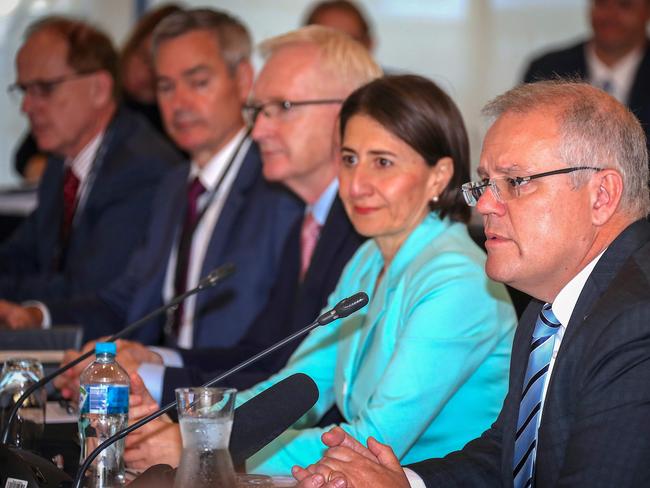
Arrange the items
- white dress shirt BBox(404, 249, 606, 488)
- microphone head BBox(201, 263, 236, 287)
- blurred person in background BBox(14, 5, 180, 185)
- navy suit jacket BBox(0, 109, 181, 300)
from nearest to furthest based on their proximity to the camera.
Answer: white dress shirt BBox(404, 249, 606, 488), microphone head BBox(201, 263, 236, 287), navy suit jacket BBox(0, 109, 181, 300), blurred person in background BBox(14, 5, 180, 185)

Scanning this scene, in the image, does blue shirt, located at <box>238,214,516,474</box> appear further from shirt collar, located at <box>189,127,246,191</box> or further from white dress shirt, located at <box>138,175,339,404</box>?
shirt collar, located at <box>189,127,246,191</box>

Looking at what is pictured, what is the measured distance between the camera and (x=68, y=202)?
14.0ft

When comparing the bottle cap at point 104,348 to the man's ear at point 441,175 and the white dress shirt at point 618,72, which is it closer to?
the man's ear at point 441,175

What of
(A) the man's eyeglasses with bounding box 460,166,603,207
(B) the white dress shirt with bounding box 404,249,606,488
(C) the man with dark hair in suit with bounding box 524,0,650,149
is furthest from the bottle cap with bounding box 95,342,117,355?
(C) the man with dark hair in suit with bounding box 524,0,650,149

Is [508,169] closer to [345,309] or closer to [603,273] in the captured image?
[603,273]

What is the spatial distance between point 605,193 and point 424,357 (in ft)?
1.76

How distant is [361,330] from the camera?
98.6 inches

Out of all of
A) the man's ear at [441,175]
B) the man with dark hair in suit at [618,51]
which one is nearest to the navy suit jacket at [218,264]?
Result: the man's ear at [441,175]

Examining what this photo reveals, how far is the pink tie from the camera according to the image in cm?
317

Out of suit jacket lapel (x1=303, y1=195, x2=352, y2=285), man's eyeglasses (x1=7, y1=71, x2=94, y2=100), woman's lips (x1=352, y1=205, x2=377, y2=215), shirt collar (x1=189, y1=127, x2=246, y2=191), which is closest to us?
woman's lips (x1=352, y1=205, x2=377, y2=215)

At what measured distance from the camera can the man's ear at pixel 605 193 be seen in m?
1.82

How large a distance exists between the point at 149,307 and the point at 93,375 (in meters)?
1.69

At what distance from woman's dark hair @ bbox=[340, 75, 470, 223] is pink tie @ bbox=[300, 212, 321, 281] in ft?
2.31

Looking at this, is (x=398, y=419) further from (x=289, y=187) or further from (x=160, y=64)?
(x=160, y=64)
